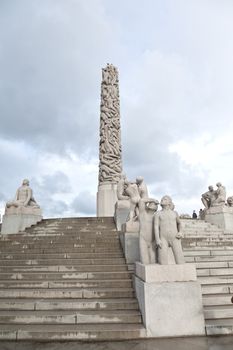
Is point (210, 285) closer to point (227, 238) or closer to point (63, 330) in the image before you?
point (63, 330)

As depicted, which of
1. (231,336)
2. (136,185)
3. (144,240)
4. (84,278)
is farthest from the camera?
(136,185)

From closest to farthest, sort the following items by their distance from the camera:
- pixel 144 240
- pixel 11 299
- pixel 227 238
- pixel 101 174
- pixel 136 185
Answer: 1. pixel 144 240
2. pixel 11 299
3. pixel 136 185
4. pixel 227 238
5. pixel 101 174

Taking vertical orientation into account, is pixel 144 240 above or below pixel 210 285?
above

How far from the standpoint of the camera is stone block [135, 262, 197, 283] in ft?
16.5

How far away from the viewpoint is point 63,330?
15.8ft

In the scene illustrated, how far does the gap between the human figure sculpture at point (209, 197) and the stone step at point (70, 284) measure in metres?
10.2

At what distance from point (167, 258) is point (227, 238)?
620 cm

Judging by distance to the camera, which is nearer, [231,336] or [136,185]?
[231,336]

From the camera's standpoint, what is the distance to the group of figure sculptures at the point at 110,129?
62.8 feet

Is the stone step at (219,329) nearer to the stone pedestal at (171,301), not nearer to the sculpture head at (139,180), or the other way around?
the stone pedestal at (171,301)

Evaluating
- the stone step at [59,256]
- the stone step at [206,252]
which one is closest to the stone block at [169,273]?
the stone step at [59,256]

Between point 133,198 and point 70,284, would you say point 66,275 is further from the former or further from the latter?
point 133,198

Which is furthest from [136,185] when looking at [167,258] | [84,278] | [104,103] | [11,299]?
[104,103]

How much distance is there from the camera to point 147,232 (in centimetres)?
580
